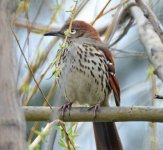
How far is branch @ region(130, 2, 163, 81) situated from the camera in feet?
8.46

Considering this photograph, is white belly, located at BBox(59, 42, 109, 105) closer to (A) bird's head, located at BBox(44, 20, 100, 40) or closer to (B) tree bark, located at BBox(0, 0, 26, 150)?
(A) bird's head, located at BBox(44, 20, 100, 40)

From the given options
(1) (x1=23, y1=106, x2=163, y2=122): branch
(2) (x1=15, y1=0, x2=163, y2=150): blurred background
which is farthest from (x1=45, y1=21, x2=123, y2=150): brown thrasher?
(1) (x1=23, y1=106, x2=163, y2=122): branch

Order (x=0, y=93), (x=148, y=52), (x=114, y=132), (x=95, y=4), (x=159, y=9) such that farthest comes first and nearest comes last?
(x=159, y=9)
(x=95, y=4)
(x=114, y=132)
(x=148, y=52)
(x=0, y=93)

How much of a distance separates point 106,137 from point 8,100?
2.68 m

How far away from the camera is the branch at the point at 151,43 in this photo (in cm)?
258

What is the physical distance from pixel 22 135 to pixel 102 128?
271cm

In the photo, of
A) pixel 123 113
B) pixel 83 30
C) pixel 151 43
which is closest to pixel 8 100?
pixel 123 113

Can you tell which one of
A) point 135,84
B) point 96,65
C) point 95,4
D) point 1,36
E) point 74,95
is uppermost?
point 1,36

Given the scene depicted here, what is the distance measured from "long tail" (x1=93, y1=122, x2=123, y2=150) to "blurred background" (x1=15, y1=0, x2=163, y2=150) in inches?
5.3

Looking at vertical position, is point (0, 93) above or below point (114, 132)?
above

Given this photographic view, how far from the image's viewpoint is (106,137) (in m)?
3.29

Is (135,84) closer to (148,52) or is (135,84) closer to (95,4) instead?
(95,4)

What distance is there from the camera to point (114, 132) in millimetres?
3297

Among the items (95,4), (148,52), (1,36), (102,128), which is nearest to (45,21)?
(95,4)
